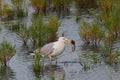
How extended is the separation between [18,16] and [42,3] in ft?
3.28

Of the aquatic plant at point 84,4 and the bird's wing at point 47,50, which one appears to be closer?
the bird's wing at point 47,50

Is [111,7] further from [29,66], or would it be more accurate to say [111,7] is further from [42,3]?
[29,66]

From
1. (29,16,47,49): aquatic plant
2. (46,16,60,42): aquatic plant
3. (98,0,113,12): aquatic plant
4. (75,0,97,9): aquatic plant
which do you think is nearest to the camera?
(29,16,47,49): aquatic plant

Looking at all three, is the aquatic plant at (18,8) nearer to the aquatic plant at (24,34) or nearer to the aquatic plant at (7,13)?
the aquatic plant at (7,13)

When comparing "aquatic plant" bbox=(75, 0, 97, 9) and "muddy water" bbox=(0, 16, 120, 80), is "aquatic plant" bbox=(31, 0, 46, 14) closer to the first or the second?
"aquatic plant" bbox=(75, 0, 97, 9)

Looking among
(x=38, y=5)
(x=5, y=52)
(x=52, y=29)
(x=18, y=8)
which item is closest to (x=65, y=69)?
(x=5, y=52)

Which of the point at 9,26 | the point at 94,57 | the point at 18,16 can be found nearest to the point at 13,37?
the point at 9,26

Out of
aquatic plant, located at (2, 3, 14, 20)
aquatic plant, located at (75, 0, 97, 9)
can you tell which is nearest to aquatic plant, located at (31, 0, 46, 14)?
aquatic plant, located at (2, 3, 14, 20)

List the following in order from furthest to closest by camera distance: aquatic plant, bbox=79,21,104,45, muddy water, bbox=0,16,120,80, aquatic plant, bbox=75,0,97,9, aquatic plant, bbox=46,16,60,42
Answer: aquatic plant, bbox=75,0,97,9 < aquatic plant, bbox=46,16,60,42 < aquatic plant, bbox=79,21,104,45 < muddy water, bbox=0,16,120,80

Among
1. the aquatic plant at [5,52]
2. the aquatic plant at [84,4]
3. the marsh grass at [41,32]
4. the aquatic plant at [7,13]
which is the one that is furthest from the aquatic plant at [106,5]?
the aquatic plant at [5,52]

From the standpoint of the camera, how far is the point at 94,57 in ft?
37.3

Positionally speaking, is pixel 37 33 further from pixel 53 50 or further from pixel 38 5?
pixel 38 5

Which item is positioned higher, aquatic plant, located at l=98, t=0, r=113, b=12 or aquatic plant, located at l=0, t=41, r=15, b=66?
aquatic plant, located at l=98, t=0, r=113, b=12

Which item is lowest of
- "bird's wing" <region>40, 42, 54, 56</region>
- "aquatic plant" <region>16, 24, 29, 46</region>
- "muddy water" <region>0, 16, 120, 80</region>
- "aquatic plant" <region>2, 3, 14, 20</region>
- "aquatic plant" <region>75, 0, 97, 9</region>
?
"muddy water" <region>0, 16, 120, 80</region>
